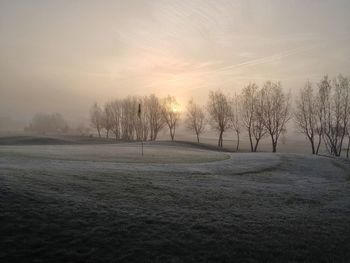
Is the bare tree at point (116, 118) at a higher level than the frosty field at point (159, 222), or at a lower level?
higher

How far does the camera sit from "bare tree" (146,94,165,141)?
9688cm

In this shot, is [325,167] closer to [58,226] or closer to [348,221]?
[348,221]

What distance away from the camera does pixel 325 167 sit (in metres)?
33.0

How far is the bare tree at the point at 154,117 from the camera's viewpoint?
9688 cm

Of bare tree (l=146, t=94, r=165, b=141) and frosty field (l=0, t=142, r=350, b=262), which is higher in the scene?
bare tree (l=146, t=94, r=165, b=141)

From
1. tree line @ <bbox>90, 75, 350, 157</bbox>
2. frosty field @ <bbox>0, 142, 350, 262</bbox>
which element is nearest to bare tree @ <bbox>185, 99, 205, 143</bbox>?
tree line @ <bbox>90, 75, 350, 157</bbox>

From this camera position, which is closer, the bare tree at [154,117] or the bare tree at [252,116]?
the bare tree at [252,116]

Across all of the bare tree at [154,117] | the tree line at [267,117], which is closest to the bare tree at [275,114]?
the tree line at [267,117]

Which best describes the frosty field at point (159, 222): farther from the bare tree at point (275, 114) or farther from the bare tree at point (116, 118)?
the bare tree at point (116, 118)

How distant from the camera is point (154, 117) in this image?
9762cm

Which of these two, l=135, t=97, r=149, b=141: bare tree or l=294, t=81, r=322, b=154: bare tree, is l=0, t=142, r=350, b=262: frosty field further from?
l=135, t=97, r=149, b=141: bare tree

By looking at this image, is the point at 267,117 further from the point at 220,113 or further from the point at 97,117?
the point at 97,117

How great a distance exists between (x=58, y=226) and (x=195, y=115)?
8401cm

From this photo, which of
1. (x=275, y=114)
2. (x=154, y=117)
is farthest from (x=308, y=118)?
(x=154, y=117)
